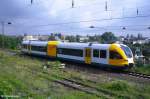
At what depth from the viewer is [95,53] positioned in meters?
31.6

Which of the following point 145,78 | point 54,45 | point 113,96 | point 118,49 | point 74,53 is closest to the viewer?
point 113,96

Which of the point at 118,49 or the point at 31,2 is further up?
the point at 31,2

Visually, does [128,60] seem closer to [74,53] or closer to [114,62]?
[114,62]

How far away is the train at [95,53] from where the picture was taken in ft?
94.8

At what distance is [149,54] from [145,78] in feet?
85.6

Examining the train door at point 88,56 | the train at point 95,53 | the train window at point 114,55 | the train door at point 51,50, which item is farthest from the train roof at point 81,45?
the train door at point 51,50

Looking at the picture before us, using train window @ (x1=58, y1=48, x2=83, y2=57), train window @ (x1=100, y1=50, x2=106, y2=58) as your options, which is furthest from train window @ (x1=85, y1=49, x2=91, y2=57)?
train window @ (x1=100, y1=50, x2=106, y2=58)

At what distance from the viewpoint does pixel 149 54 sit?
50.4 metres

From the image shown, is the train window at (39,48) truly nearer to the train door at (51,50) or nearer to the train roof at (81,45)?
the train door at (51,50)

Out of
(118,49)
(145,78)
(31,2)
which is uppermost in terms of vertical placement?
(31,2)

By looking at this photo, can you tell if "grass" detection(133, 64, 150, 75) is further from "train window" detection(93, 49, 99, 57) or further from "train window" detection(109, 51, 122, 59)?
"train window" detection(93, 49, 99, 57)

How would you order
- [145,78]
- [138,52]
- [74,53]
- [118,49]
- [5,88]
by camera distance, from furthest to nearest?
[138,52] < [74,53] < [118,49] < [145,78] < [5,88]

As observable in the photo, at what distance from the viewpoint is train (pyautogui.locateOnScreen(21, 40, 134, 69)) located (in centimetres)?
2891

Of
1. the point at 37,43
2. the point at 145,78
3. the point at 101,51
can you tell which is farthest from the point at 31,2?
the point at 37,43
